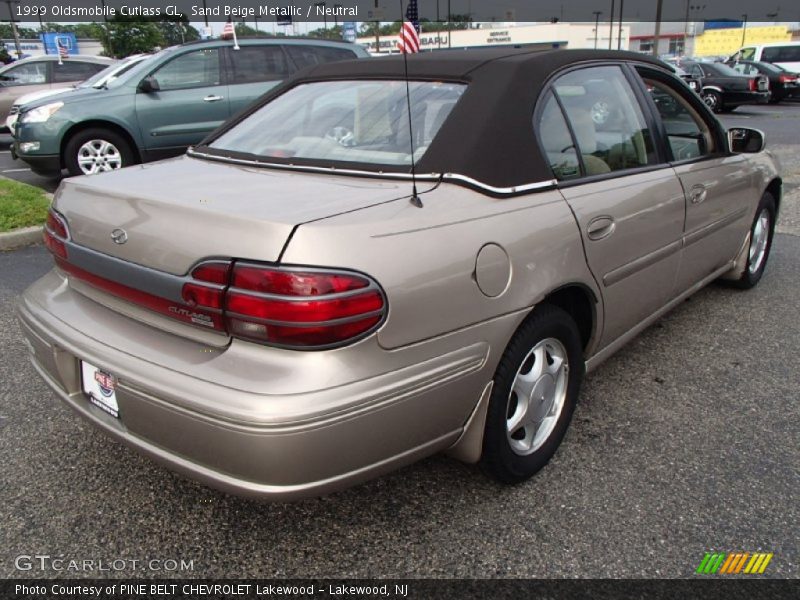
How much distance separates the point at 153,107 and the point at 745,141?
253 inches

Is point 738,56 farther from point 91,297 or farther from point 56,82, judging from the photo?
point 91,297

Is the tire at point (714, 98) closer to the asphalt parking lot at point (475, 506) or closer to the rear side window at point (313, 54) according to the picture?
the rear side window at point (313, 54)

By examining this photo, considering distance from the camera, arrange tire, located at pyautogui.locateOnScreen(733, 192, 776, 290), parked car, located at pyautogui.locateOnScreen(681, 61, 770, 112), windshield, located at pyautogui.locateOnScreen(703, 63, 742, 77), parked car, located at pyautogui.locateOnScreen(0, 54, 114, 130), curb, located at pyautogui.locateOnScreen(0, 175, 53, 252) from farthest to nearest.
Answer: windshield, located at pyautogui.locateOnScreen(703, 63, 742, 77)
parked car, located at pyautogui.locateOnScreen(681, 61, 770, 112)
parked car, located at pyautogui.locateOnScreen(0, 54, 114, 130)
curb, located at pyautogui.locateOnScreen(0, 175, 53, 252)
tire, located at pyautogui.locateOnScreen(733, 192, 776, 290)

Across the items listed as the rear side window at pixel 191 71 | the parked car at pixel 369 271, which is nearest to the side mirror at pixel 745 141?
the parked car at pixel 369 271

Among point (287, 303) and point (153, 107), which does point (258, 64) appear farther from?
point (287, 303)

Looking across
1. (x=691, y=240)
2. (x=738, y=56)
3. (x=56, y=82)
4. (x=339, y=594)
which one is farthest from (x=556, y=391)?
(x=738, y=56)

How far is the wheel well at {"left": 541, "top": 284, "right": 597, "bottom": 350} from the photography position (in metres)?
2.47

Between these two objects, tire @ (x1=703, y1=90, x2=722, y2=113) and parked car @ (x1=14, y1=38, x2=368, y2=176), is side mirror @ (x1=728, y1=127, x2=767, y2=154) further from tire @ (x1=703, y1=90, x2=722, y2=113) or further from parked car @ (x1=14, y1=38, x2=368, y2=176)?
tire @ (x1=703, y1=90, x2=722, y2=113)

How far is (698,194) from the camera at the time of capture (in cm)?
330

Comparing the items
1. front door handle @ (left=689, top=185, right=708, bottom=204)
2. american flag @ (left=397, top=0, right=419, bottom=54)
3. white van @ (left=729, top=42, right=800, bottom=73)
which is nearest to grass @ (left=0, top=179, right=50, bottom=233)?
american flag @ (left=397, top=0, right=419, bottom=54)

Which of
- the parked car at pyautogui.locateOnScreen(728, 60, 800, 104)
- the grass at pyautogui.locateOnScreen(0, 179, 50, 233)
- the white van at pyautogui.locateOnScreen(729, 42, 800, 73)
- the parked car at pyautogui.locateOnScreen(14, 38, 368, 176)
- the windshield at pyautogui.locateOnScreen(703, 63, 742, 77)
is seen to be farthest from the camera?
the white van at pyautogui.locateOnScreen(729, 42, 800, 73)

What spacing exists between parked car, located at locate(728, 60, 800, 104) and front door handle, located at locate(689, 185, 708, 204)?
23.2 meters

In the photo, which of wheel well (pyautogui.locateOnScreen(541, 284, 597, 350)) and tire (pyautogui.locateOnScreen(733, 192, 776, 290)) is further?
tire (pyautogui.locateOnScreen(733, 192, 776, 290))

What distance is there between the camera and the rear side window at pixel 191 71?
7.98 m
